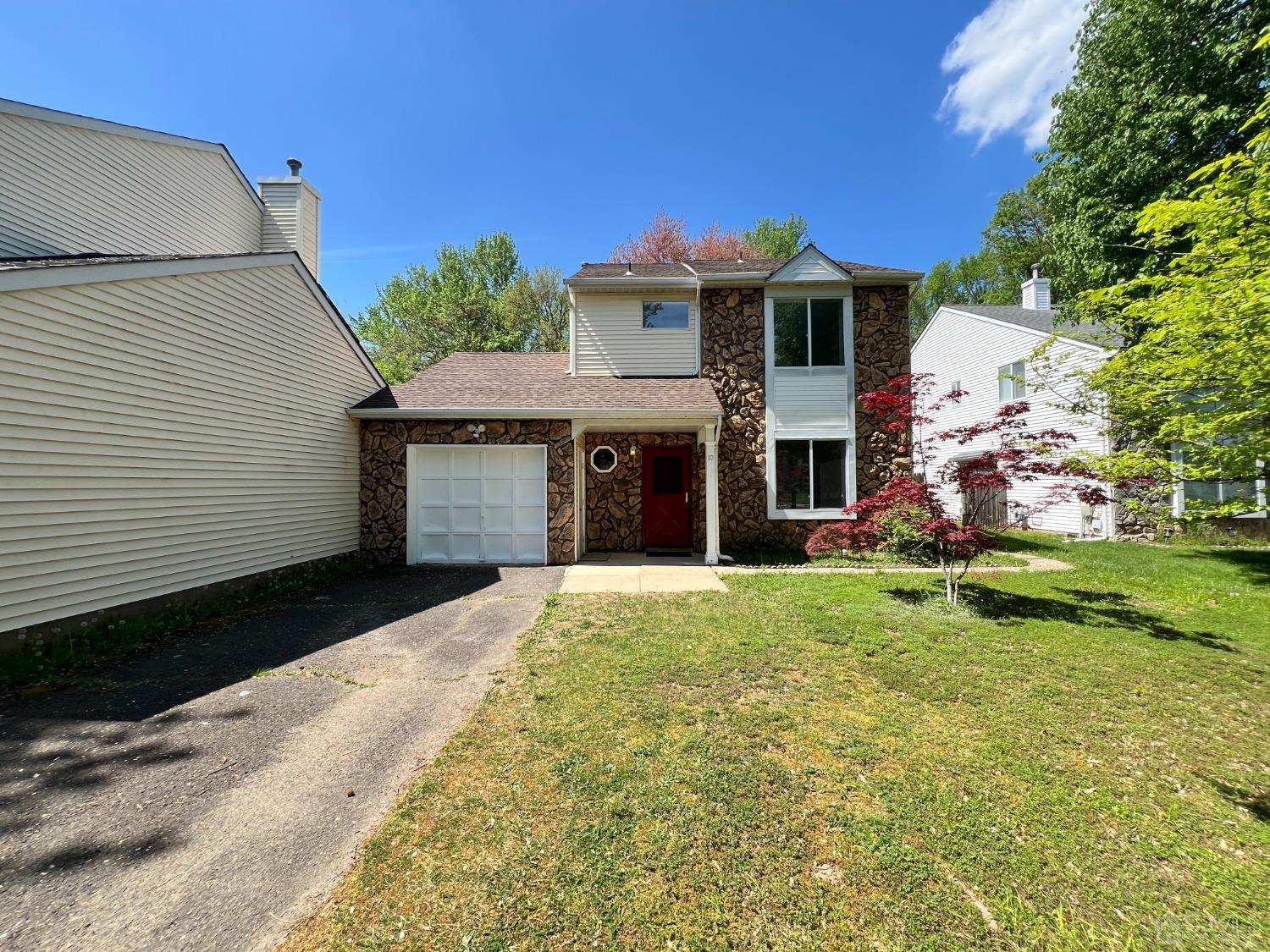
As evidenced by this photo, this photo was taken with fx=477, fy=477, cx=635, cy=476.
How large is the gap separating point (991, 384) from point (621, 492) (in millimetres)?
12232

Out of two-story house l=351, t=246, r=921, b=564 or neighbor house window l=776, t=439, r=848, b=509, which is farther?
neighbor house window l=776, t=439, r=848, b=509

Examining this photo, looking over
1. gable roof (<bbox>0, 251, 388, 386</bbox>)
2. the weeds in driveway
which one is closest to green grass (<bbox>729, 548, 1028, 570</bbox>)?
the weeds in driveway

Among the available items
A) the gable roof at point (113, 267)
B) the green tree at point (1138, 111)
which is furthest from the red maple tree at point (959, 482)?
the gable roof at point (113, 267)

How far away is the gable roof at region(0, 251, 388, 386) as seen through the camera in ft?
14.0

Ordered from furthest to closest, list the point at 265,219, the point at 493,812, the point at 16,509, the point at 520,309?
the point at 520,309
the point at 265,219
the point at 16,509
the point at 493,812

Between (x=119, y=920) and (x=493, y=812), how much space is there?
1430mm

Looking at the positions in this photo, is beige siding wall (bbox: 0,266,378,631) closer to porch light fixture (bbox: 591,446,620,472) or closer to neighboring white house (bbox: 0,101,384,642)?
neighboring white house (bbox: 0,101,384,642)

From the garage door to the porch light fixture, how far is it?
1.81 meters

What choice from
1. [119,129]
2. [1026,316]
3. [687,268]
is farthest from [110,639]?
[1026,316]

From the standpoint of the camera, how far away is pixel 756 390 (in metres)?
10.0

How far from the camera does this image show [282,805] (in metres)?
2.57

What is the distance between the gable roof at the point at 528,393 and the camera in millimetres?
8633

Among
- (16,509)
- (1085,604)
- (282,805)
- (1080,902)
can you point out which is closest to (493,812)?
(282,805)

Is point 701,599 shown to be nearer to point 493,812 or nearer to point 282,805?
point 493,812
